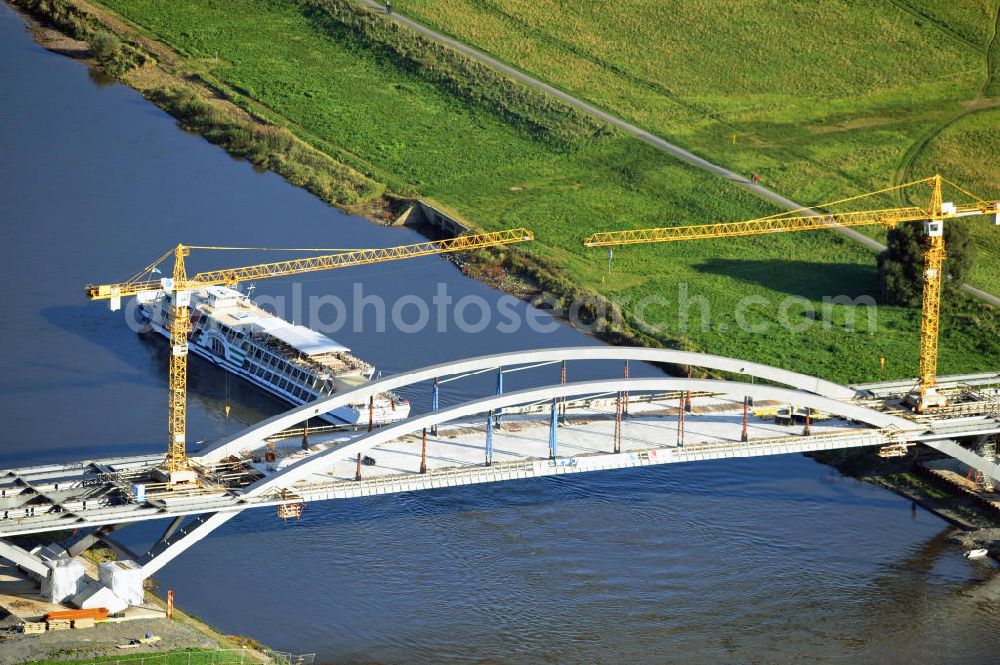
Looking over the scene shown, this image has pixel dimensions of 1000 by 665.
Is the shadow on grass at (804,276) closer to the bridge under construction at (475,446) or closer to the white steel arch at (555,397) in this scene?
the bridge under construction at (475,446)

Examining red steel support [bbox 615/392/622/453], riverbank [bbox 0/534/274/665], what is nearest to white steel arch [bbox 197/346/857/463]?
red steel support [bbox 615/392/622/453]

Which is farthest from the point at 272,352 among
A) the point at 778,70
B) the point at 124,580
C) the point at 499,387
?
the point at 778,70

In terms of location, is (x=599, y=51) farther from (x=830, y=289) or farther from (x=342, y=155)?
(x=830, y=289)

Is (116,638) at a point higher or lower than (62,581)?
lower

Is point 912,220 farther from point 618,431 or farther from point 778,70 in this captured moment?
point 778,70

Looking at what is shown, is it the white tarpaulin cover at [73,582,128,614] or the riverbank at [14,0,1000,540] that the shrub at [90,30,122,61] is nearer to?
the riverbank at [14,0,1000,540]

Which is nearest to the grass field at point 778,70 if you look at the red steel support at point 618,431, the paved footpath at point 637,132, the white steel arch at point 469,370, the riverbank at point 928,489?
the paved footpath at point 637,132

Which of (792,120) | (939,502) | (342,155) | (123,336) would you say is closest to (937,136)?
(792,120)
